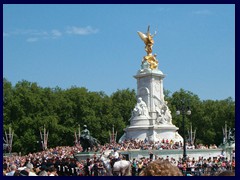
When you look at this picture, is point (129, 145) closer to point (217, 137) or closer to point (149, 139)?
point (149, 139)

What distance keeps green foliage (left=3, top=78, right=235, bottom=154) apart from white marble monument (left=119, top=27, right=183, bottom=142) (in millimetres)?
15350

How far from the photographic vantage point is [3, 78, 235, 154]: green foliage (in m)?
57.8

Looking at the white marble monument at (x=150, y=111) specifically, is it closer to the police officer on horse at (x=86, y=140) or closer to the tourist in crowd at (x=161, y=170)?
the police officer on horse at (x=86, y=140)

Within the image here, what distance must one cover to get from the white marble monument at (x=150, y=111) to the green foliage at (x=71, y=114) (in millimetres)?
15350

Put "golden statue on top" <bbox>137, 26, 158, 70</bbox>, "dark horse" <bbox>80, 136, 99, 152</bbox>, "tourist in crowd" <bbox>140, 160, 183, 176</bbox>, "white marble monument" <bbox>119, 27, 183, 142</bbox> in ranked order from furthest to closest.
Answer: "golden statue on top" <bbox>137, 26, 158, 70</bbox> < "white marble monument" <bbox>119, 27, 183, 142</bbox> < "dark horse" <bbox>80, 136, 99, 152</bbox> < "tourist in crowd" <bbox>140, 160, 183, 176</bbox>

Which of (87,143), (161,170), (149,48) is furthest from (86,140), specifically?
(161,170)

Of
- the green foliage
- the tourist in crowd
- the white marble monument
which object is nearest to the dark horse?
the white marble monument

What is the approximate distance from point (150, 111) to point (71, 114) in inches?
763

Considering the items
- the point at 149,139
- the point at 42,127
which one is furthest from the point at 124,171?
the point at 42,127

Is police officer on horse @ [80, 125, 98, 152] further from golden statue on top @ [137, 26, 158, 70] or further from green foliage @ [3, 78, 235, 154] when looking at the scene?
green foliage @ [3, 78, 235, 154]

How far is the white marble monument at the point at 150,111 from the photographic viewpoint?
44000 millimetres

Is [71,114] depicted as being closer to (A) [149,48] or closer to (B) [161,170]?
(A) [149,48]

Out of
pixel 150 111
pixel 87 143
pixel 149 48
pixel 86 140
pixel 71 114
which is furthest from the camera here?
pixel 71 114

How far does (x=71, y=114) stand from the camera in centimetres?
6247
